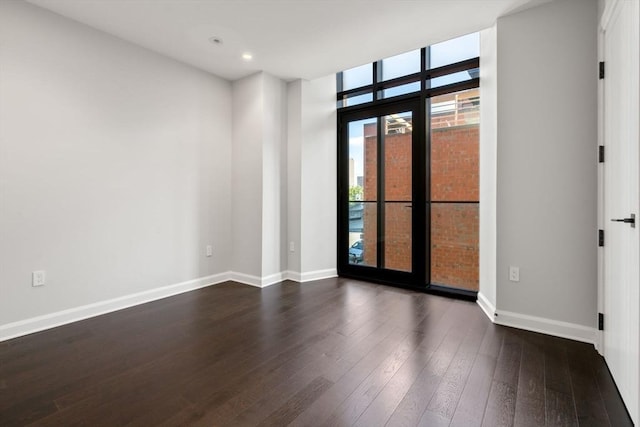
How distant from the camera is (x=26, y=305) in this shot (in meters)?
2.49

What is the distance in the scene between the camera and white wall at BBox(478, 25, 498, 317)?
2.73 meters

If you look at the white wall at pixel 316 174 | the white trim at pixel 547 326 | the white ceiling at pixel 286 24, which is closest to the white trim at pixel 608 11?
the white ceiling at pixel 286 24

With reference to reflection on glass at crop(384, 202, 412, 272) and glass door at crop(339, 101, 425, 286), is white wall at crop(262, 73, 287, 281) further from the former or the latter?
reflection on glass at crop(384, 202, 412, 272)

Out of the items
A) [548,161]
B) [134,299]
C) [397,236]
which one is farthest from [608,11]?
[134,299]

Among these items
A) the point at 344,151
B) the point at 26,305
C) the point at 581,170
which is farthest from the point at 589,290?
the point at 26,305

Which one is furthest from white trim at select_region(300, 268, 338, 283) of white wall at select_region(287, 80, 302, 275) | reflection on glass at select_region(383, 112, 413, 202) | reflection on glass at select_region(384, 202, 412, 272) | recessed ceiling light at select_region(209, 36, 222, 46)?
recessed ceiling light at select_region(209, 36, 222, 46)

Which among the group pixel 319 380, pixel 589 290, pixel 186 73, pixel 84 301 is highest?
pixel 186 73

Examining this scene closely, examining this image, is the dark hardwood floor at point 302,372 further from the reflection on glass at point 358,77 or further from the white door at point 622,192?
the reflection on glass at point 358,77

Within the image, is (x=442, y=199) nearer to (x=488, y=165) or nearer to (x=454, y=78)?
(x=488, y=165)

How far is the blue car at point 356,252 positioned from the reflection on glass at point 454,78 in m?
2.17

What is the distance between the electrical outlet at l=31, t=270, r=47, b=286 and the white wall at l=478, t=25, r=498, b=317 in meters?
3.88

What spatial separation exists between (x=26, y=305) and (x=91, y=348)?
0.79 metres

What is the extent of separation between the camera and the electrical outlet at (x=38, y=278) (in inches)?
99.3

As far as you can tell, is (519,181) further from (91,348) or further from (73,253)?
(73,253)
